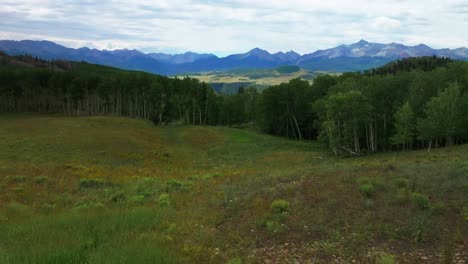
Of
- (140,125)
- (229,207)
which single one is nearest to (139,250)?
(229,207)

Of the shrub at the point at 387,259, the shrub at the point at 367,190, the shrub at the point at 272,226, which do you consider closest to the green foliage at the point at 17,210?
the shrub at the point at 272,226

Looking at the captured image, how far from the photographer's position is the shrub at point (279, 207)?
1405cm

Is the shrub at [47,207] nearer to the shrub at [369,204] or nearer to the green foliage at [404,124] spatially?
the shrub at [369,204]

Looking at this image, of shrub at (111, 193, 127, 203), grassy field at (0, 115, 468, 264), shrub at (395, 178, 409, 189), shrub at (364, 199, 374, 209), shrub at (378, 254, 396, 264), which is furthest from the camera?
shrub at (111, 193, 127, 203)

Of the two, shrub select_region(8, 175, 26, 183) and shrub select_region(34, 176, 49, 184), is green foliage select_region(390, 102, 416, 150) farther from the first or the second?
shrub select_region(8, 175, 26, 183)

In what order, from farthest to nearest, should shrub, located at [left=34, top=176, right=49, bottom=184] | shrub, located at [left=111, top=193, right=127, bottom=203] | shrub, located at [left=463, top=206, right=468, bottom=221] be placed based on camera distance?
1. shrub, located at [left=34, top=176, right=49, bottom=184]
2. shrub, located at [left=111, top=193, right=127, bottom=203]
3. shrub, located at [left=463, top=206, right=468, bottom=221]

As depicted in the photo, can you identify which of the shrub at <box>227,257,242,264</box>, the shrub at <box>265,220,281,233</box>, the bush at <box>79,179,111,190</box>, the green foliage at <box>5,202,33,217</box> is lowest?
the bush at <box>79,179,111,190</box>

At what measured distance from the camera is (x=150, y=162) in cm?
4438

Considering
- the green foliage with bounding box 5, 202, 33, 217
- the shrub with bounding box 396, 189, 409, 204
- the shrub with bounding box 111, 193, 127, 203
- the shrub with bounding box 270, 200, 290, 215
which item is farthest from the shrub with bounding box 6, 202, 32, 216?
the shrub with bounding box 396, 189, 409, 204

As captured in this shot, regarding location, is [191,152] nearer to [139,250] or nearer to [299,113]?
[299,113]

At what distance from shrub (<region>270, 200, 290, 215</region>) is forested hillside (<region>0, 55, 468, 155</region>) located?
137 feet

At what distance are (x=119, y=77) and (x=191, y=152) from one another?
50171 mm

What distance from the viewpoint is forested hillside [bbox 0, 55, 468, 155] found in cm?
5362

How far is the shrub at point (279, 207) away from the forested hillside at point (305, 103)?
41.8 meters
